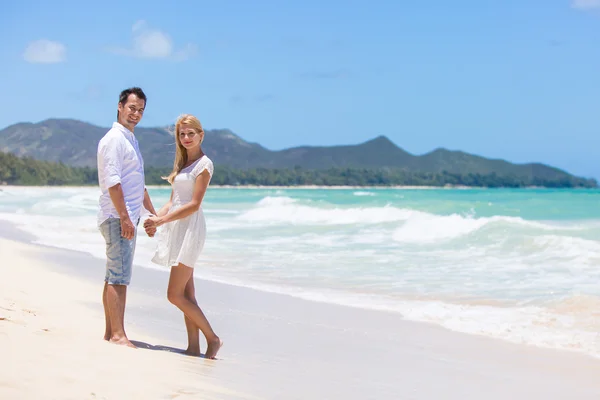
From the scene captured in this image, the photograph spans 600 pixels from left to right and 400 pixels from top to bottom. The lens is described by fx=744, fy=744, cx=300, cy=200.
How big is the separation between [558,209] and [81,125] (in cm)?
11858

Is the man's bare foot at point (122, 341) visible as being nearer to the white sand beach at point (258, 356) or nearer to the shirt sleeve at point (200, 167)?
the white sand beach at point (258, 356)

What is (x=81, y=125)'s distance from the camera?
142500 millimetres

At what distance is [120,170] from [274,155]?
535 feet

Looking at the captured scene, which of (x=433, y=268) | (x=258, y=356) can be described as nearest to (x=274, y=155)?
(x=433, y=268)

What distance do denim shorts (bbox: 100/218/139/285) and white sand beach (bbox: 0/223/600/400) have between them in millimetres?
418

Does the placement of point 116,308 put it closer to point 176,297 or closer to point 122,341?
point 122,341

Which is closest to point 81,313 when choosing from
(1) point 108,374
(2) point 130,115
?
(2) point 130,115

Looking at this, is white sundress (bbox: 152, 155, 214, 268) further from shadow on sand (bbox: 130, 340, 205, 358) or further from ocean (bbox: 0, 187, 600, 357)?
ocean (bbox: 0, 187, 600, 357)

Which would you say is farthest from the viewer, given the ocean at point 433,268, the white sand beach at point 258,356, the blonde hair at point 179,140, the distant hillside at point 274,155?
the distant hillside at point 274,155

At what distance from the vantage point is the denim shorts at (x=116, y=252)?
4.66 metres

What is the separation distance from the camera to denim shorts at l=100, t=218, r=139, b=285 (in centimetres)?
466

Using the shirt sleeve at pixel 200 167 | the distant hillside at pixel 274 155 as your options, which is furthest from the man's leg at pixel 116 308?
the distant hillside at pixel 274 155

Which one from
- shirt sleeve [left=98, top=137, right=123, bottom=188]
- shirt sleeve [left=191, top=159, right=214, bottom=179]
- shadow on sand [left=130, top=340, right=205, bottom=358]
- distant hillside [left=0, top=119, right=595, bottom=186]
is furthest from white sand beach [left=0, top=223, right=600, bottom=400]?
distant hillside [left=0, top=119, right=595, bottom=186]

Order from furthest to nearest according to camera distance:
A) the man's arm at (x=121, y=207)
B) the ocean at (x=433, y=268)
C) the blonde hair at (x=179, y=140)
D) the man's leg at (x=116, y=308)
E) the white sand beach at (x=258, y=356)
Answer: the ocean at (x=433, y=268) < the blonde hair at (x=179, y=140) < the man's leg at (x=116, y=308) < the man's arm at (x=121, y=207) < the white sand beach at (x=258, y=356)
